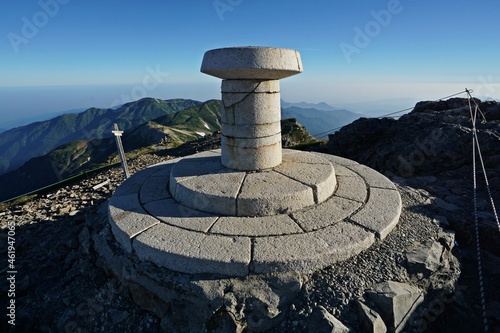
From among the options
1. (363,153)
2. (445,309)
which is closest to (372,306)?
(445,309)

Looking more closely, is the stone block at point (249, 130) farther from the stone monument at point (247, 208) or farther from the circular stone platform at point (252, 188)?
the circular stone platform at point (252, 188)

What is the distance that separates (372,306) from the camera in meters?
3.37

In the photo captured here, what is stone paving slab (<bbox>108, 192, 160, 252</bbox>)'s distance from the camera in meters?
4.30

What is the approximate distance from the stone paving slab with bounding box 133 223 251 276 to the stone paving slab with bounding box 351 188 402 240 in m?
1.94

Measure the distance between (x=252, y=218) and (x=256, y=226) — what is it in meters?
0.25

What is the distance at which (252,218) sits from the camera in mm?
4523

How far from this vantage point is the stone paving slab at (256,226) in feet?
13.6

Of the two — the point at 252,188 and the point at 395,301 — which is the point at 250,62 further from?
the point at 395,301

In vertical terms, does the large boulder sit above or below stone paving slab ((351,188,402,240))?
above

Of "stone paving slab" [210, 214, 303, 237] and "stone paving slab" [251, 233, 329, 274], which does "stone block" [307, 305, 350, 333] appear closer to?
"stone paving slab" [251, 233, 329, 274]

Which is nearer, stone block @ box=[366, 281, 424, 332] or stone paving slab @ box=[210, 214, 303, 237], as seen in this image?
stone block @ box=[366, 281, 424, 332]

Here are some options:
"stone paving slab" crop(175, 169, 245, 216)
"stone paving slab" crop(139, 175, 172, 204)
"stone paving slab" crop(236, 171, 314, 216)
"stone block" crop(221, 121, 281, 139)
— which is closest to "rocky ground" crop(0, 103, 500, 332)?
"stone paving slab" crop(139, 175, 172, 204)

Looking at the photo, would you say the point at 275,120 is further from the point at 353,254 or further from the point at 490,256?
the point at 490,256

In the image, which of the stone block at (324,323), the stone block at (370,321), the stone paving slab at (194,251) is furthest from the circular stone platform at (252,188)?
the stone block at (370,321)
